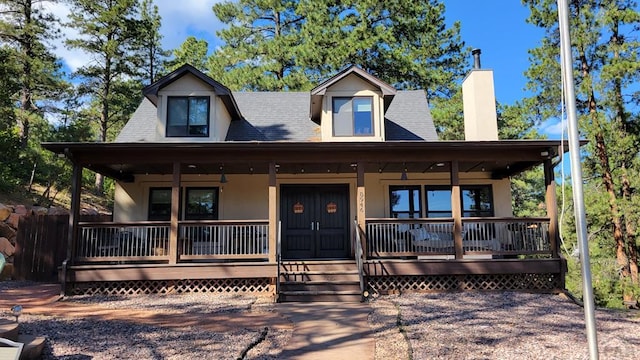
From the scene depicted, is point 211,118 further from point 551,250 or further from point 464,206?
point 551,250

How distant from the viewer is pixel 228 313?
7.34 metres

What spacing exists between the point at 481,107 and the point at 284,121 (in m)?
6.05

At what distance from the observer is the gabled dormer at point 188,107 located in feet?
A: 36.4

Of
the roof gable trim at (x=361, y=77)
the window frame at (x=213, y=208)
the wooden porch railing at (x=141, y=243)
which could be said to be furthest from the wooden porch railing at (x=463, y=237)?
the window frame at (x=213, y=208)

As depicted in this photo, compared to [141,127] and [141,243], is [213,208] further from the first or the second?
[141,127]

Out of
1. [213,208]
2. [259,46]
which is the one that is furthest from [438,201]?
[259,46]

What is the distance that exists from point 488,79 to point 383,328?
29.8 ft

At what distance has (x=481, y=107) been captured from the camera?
1219 centimetres

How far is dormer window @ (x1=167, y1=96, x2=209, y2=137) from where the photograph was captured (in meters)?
11.1

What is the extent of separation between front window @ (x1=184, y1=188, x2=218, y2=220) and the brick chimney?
7883 mm

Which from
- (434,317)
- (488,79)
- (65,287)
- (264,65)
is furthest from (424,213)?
(264,65)

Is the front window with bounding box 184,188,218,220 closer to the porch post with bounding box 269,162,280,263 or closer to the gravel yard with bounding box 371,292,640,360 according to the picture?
the porch post with bounding box 269,162,280,263

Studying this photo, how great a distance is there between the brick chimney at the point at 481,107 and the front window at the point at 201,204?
25.9ft

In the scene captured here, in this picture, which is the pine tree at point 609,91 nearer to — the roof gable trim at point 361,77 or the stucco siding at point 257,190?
the stucco siding at point 257,190
